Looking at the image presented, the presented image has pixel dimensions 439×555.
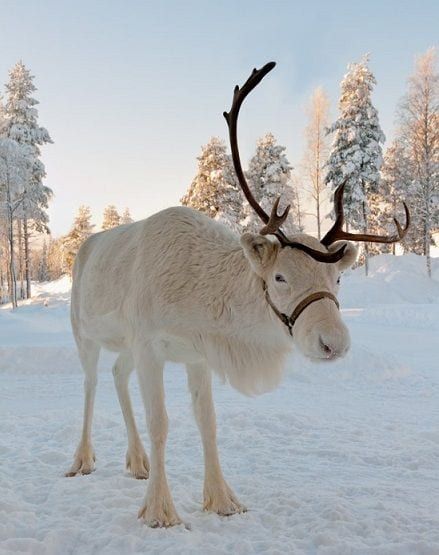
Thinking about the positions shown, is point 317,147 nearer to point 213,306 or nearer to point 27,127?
point 27,127

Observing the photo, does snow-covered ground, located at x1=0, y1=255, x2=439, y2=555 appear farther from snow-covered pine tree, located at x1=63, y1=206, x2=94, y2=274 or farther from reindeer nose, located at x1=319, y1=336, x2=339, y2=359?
snow-covered pine tree, located at x1=63, y1=206, x2=94, y2=274

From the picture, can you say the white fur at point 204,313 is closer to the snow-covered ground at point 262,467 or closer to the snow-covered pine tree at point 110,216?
the snow-covered ground at point 262,467

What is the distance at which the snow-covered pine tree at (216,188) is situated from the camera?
99.0ft

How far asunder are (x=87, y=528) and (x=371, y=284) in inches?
953

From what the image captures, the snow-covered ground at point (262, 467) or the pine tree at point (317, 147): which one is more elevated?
the pine tree at point (317, 147)

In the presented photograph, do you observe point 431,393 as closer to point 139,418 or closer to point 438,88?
point 139,418

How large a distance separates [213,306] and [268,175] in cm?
2995

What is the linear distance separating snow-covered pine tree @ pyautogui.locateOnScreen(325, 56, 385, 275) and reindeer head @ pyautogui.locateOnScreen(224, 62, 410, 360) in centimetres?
2693

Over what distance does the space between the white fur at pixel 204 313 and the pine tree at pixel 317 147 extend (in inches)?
1131

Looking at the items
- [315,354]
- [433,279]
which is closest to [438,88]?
[433,279]

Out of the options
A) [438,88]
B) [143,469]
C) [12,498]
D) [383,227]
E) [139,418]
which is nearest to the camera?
[12,498]

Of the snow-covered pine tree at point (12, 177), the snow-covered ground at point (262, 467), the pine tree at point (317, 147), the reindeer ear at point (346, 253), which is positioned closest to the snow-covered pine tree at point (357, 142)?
the pine tree at point (317, 147)

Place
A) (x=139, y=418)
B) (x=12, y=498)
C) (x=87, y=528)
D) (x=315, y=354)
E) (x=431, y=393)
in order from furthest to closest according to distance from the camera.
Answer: (x=431, y=393) → (x=139, y=418) → (x=12, y=498) → (x=87, y=528) → (x=315, y=354)

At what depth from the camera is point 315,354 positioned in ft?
9.28
